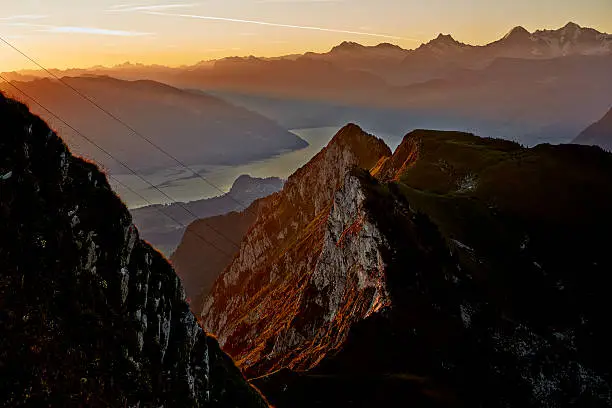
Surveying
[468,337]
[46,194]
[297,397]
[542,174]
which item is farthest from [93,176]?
[542,174]

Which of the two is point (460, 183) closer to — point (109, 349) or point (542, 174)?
point (542, 174)

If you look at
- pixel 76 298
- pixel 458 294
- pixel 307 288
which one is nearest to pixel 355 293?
pixel 458 294

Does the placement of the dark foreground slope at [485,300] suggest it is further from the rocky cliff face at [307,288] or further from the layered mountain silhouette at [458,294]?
the rocky cliff face at [307,288]

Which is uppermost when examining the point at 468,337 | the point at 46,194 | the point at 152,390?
the point at 46,194

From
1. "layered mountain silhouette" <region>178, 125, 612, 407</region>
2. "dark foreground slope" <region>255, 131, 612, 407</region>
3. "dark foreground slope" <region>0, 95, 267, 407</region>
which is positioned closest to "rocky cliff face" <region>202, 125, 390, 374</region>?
"layered mountain silhouette" <region>178, 125, 612, 407</region>

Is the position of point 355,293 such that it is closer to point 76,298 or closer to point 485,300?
point 485,300

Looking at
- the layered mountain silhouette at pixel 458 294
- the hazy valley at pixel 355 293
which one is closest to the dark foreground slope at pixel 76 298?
the hazy valley at pixel 355 293
